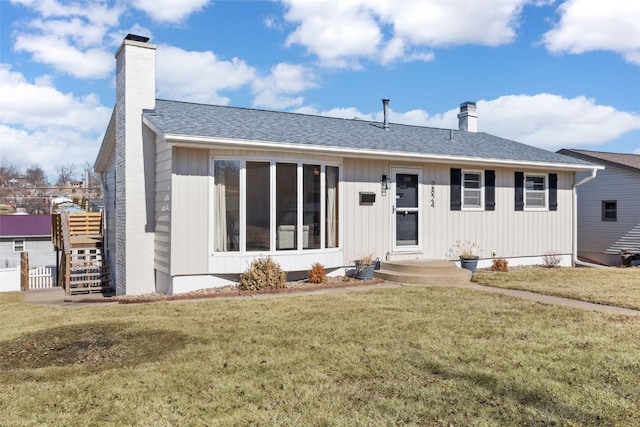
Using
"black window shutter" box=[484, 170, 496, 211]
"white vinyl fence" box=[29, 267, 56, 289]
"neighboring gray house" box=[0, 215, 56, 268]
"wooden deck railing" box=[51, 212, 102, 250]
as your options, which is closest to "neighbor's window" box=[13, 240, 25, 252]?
"neighboring gray house" box=[0, 215, 56, 268]

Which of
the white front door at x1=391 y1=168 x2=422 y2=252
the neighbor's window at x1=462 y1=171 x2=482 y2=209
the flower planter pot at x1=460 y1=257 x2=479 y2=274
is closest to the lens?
the white front door at x1=391 y1=168 x2=422 y2=252

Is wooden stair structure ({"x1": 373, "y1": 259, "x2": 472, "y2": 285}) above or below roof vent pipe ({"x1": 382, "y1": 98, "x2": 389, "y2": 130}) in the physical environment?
below

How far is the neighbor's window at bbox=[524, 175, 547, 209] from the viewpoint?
12.6 meters

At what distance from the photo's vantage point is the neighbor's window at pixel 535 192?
12641 mm

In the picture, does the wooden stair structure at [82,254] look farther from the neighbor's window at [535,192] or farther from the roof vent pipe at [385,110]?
the neighbor's window at [535,192]

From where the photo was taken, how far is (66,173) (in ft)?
197

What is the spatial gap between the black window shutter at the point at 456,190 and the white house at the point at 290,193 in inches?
1.7

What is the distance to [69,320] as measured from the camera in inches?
253

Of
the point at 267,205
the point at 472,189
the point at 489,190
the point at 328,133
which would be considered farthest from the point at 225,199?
the point at 489,190

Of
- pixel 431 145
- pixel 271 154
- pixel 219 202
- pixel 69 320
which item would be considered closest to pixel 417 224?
pixel 431 145

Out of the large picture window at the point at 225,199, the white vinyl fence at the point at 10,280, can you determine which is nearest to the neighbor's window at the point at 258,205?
the large picture window at the point at 225,199

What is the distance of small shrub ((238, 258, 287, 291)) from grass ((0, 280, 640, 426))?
1.69 m

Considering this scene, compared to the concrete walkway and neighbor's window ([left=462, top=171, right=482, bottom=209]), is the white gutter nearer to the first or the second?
neighbor's window ([left=462, top=171, right=482, bottom=209])

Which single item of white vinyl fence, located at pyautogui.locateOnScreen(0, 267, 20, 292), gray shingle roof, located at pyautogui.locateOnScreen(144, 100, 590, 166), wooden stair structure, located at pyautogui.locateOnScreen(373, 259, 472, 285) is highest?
gray shingle roof, located at pyautogui.locateOnScreen(144, 100, 590, 166)
